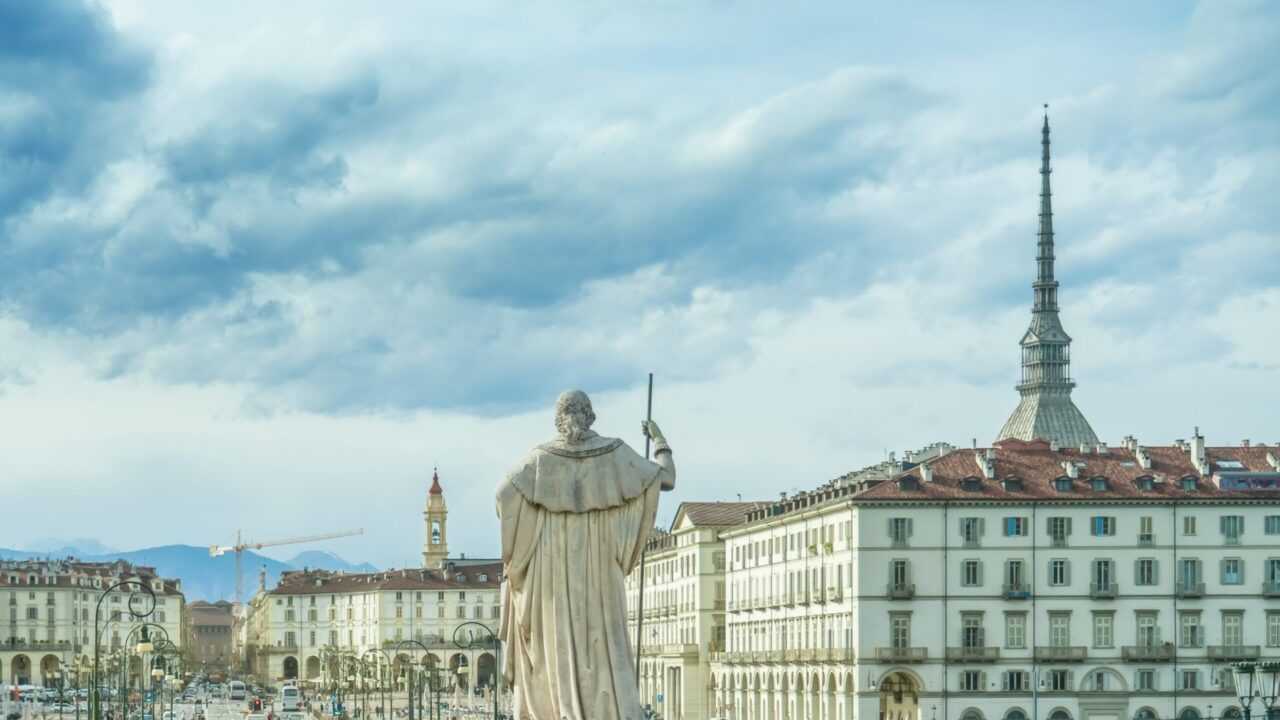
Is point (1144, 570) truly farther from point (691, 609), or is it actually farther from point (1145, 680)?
point (691, 609)

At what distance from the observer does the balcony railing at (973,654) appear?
355ft

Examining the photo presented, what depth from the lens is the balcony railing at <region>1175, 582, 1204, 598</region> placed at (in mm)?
108875

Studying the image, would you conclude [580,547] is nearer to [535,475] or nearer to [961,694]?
[535,475]

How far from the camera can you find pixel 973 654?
108 metres

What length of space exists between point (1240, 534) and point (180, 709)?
279 ft

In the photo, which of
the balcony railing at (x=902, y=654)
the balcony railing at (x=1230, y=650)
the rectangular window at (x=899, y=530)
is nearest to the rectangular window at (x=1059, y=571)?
the rectangular window at (x=899, y=530)

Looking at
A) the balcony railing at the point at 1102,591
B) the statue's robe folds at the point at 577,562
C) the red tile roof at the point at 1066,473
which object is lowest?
the balcony railing at the point at 1102,591

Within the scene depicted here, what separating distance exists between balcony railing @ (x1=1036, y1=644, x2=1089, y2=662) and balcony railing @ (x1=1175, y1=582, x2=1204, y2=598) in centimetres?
516

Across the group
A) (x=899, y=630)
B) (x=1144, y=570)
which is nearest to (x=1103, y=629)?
(x=1144, y=570)

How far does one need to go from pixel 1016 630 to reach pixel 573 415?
9745 cm

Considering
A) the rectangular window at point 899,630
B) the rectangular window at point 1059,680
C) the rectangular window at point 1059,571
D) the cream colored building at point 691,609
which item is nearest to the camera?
the rectangular window at point 1059,680

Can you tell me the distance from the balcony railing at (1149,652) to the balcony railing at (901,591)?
10.1 metres

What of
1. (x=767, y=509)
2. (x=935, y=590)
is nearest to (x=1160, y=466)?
(x=935, y=590)

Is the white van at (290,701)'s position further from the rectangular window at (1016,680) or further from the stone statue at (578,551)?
the stone statue at (578,551)
